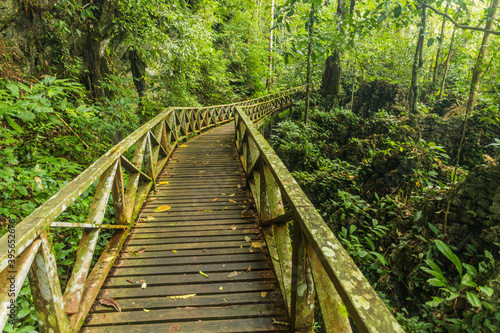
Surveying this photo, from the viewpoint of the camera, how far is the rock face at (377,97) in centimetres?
1248

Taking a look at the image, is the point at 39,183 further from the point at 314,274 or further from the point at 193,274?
the point at 314,274

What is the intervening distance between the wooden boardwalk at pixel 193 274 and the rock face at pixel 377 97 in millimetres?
11141

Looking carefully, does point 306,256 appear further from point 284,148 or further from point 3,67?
point 284,148

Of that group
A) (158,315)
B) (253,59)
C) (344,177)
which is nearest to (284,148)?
(344,177)

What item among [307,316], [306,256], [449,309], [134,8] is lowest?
[449,309]

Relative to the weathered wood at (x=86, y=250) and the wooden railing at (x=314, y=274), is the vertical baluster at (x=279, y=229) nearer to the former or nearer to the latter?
the wooden railing at (x=314, y=274)

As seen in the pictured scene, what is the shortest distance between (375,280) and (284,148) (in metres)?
5.79

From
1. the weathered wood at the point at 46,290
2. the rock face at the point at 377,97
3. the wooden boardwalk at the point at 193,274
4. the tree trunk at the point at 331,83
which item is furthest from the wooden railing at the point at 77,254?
the rock face at the point at 377,97

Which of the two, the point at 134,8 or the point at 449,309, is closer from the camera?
the point at 449,309

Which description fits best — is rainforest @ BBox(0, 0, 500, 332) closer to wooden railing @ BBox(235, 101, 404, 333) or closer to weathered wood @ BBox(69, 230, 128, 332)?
wooden railing @ BBox(235, 101, 404, 333)

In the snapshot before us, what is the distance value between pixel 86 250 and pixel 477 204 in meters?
4.53

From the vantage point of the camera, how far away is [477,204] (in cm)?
352

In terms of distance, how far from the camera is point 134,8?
6.28 meters

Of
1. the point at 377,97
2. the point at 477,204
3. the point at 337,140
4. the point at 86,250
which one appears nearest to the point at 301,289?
the point at 86,250
